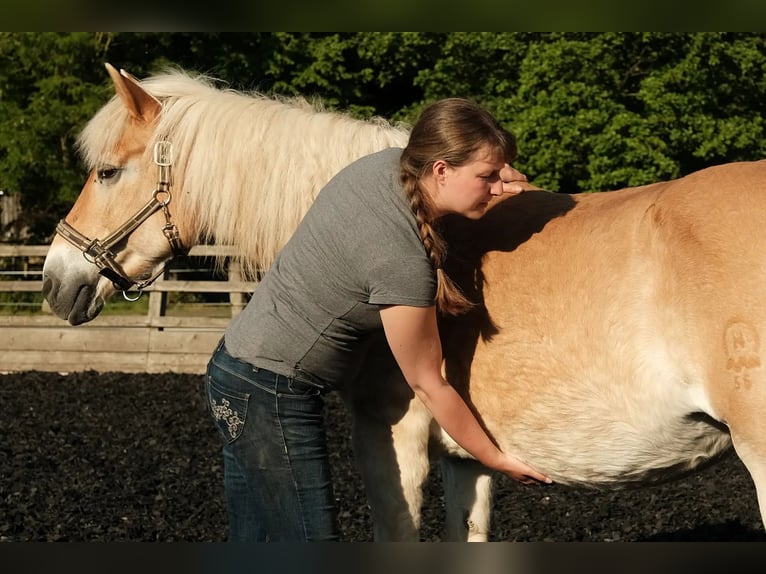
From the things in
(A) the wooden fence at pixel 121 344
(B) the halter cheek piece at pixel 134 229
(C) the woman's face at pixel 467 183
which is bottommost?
(A) the wooden fence at pixel 121 344

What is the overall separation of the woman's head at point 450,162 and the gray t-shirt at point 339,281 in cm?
5

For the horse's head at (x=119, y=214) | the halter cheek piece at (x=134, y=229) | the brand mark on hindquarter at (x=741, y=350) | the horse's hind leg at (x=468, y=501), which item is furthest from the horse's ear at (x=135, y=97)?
the brand mark on hindquarter at (x=741, y=350)

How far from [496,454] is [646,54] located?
16090 millimetres

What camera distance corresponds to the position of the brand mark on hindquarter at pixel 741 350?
1.97 m

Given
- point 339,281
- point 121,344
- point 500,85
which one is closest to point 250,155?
point 339,281

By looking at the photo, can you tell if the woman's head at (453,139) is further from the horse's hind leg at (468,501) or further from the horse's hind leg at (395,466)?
the horse's hind leg at (468,501)

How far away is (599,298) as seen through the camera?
230cm

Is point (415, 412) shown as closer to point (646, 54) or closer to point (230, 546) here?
point (230, 546)

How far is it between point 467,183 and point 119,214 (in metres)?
1.39

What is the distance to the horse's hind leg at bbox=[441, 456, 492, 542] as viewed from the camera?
3.26 meters

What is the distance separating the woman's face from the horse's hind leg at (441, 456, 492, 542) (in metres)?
1.19

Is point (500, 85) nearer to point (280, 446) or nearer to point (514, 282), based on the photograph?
point (514, 282)

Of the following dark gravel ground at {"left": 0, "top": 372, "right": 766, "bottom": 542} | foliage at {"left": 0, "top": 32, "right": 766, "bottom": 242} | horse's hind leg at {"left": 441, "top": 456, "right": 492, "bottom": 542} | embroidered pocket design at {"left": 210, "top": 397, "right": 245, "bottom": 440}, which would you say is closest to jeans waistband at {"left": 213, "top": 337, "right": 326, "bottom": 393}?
embroidered pocket design at {"left": 210, "top": 397, "right": 245, "bottom": 440}
